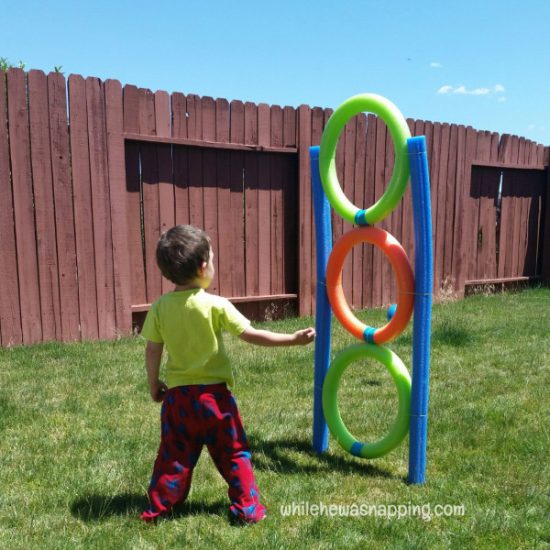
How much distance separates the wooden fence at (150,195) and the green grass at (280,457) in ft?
2.01

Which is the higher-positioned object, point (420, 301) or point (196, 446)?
point (420, 301)

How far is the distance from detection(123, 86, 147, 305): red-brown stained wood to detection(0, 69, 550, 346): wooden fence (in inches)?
0.4

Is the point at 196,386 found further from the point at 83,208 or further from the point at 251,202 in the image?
the point at 251,202

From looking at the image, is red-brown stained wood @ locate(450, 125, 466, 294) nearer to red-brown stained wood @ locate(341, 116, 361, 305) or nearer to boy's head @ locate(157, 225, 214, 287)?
red-brown stained wood @ locate(341, 116, 361, 305)

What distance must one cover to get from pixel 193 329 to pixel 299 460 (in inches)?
46.6

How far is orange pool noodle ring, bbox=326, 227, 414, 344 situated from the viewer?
2.87m

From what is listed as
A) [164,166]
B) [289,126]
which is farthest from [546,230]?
[164,166]

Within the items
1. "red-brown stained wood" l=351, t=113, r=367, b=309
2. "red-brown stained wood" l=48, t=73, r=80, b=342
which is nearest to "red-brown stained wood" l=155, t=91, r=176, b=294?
"red-brown stained wood" l=48, t=73, r=80, b=342

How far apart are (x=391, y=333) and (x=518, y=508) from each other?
98 cm

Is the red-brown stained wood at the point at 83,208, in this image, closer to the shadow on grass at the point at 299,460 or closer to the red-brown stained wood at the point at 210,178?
the red-brown stained wood at the point at 210,178

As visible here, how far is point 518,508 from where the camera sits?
2.63 m

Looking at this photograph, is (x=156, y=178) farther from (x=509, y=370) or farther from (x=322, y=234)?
(x=509, y=370)

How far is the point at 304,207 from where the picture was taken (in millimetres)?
6695

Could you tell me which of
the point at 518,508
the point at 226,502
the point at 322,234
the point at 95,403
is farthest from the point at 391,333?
the point at 95,403
